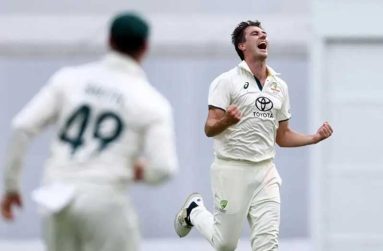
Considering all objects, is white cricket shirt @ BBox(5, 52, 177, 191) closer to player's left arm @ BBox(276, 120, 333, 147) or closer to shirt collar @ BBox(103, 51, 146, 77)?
shirt collar @ BBox(103, 51, 146, 77)

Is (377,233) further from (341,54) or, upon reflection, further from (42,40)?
(42,40)

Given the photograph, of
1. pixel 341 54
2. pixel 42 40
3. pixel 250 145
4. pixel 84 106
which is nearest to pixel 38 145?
pixel 42 40

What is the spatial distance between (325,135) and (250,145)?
1.39 ft

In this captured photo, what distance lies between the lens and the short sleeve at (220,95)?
10.1m

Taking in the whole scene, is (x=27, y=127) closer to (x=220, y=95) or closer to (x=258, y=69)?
(x=220, y=95)

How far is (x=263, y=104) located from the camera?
33.2ft

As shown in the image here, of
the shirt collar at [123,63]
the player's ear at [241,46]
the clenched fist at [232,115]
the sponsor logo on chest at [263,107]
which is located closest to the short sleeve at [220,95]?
the sponsor logo on chest at [263,107]

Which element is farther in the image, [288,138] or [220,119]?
[288,138]

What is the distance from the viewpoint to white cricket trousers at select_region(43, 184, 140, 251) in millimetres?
7266

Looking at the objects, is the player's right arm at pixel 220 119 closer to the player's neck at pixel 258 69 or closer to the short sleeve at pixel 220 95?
the short sleeve at pixel 220 95

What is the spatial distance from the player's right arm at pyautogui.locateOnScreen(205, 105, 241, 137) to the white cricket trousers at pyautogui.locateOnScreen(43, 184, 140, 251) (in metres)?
1.86

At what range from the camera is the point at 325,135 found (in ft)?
33.3

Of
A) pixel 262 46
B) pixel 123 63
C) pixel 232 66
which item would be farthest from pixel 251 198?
pixel 232 66

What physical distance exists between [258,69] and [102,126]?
3031mm
